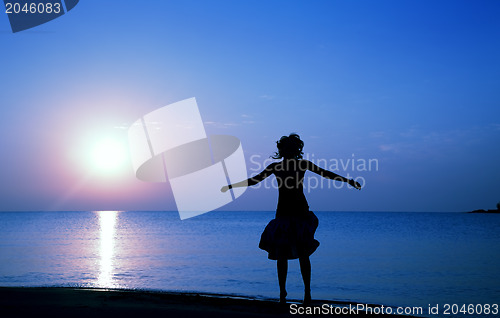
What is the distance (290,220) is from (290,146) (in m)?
0.96

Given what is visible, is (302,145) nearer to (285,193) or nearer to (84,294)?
(285,193)

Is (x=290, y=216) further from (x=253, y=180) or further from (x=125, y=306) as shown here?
(x=125, y=306)

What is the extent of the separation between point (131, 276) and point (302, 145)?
8.73 m

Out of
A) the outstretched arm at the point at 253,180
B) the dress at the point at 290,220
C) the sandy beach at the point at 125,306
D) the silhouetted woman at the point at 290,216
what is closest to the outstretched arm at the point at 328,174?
the silhouetted woman at the point at 290,216

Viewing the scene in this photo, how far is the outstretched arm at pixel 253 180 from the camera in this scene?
5875 millimetres

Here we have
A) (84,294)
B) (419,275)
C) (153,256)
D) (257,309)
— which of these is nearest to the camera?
(257,309)

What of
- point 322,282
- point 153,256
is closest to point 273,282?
point 322,282

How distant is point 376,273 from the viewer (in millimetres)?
14742

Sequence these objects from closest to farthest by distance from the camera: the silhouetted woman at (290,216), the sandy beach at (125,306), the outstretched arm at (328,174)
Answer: the sandy beach at (125,306) → the outstretched arm at (328,174) → the silhouetted woman at (290,216)

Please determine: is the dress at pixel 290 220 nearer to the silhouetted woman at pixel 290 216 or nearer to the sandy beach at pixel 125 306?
the silhouetted woman at pixel 290 216

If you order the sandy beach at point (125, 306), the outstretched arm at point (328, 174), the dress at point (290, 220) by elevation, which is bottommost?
the sandy beach at point (125, 306)

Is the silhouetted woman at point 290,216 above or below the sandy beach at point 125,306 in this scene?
above

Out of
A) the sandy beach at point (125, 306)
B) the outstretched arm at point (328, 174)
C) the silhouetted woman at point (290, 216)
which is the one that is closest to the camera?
the sandy beach at point (125, 306)

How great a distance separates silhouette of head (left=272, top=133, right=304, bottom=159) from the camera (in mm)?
6121
